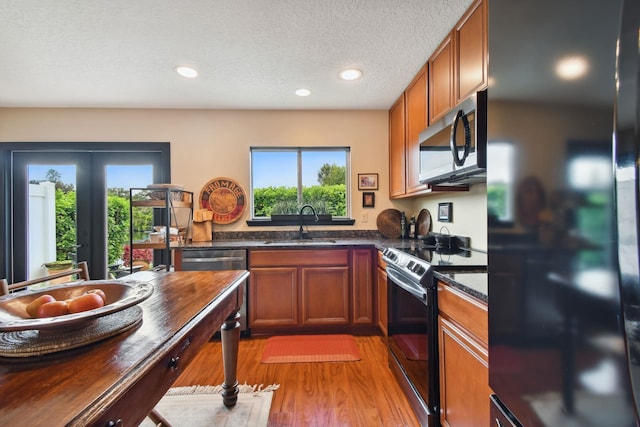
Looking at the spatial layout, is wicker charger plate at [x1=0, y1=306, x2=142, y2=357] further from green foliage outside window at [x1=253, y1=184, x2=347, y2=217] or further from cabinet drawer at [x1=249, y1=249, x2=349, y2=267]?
green foliage outside window at [x1=253, y1=184, x2=347, y2=217]

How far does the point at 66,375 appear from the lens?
576mm

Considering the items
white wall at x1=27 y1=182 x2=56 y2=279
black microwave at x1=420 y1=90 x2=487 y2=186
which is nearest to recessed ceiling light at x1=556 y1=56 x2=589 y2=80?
black microwave at x1=420 y1=90 x2=487 y2=186

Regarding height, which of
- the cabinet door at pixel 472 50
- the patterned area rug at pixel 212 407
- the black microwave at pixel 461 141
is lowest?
the patterned area rug at pixel 212 407

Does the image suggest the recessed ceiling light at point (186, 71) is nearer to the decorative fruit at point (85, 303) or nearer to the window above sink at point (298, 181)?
the window above sink at point (298, 181)

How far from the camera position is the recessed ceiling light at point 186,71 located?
2.20m

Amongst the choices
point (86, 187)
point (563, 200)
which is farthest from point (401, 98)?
point (86, 187)

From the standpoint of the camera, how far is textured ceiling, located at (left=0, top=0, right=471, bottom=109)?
5.17 feet

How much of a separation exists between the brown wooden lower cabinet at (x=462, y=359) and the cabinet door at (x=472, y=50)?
42.9 inches

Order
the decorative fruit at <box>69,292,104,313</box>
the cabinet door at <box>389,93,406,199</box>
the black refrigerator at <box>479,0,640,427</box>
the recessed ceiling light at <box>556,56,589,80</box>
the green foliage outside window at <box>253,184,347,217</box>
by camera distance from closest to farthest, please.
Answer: the black refrigerator at <box>479,0,640,427</box>
the recessed ceiling light at <box>556,56,589,80</box>
the decorative fruit at <box>69,292,104,313</box>
the cabinet door at <box>389,93,406,199</box>
the green foliage outside window at <box>253,184,347,217</box>

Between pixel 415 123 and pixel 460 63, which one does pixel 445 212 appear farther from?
pixel 460 63

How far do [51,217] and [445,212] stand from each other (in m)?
4.09

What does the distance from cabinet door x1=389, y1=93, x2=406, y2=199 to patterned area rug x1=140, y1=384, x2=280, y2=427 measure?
6.77 feet

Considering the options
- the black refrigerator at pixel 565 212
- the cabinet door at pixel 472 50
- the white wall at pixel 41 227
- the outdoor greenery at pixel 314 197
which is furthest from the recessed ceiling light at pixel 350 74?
the white wall at pixel 41 227

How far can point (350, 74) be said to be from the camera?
2328 millimetres
